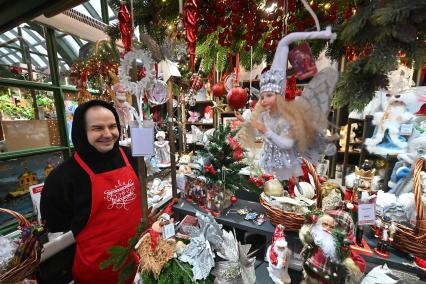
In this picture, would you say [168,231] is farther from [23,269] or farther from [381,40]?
[381,40]

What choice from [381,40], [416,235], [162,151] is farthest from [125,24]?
[162,151]

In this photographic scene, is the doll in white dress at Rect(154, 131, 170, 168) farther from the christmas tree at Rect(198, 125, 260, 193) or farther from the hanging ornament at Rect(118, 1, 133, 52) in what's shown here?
the hanging ornament at Rect(118, 1, 133, 52)

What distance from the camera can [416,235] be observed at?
0.78m

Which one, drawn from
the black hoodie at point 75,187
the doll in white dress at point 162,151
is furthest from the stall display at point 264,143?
the doll in white dress at point 162,151

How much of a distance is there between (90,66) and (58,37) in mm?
475

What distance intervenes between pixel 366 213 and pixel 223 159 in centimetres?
68

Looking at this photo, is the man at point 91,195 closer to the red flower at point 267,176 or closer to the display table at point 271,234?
the display table at point 271,234

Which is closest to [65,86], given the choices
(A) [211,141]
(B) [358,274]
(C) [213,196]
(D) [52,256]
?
(D) [52,256]

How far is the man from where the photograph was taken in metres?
1.01

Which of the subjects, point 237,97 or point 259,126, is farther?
point 237,97

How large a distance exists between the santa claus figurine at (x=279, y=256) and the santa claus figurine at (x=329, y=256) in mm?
98

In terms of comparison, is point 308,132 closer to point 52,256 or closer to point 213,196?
point 213,196

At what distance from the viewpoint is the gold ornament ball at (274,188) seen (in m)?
1.08

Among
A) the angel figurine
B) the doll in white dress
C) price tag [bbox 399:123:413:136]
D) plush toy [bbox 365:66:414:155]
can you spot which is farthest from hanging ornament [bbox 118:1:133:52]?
price tag [bbox 399:123:413:136]
